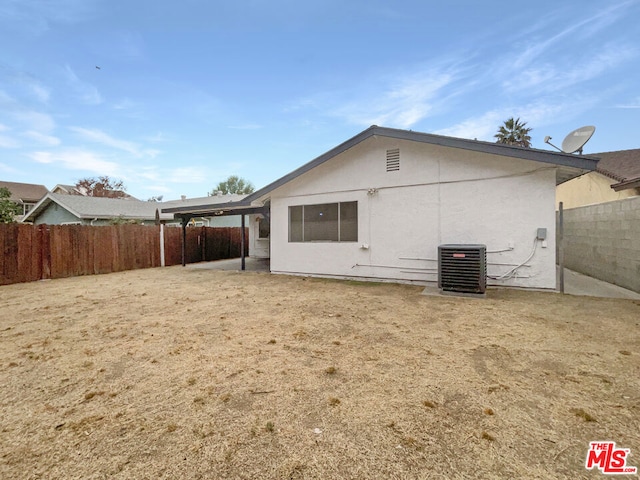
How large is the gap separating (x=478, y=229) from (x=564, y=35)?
24.1 ft

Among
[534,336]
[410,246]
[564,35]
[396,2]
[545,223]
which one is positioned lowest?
[534,336]

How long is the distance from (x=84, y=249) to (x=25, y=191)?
26777mm

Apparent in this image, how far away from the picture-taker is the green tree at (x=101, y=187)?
99.6 ft

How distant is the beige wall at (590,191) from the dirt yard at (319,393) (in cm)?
981

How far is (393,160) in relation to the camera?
7043 millimetres

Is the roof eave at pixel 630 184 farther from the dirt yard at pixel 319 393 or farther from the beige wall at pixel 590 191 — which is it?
the dirt yard at pixel 319 393

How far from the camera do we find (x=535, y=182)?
574 centimetres

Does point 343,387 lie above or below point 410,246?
below

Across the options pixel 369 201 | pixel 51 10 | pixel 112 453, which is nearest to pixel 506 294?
pixel 369 201

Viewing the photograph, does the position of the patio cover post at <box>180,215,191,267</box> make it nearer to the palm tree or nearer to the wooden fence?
the wooden fence

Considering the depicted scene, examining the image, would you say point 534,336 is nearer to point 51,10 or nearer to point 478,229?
point 478,229

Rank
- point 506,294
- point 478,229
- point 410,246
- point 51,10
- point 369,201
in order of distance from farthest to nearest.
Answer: point 51,10 < point 369,201 < point 410,246 < point 478,229 < point 506,294

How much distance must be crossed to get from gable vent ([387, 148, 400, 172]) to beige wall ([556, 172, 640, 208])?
9.51 metres

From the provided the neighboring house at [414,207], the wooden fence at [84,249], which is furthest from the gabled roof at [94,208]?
the neighboring house at [414,207]
